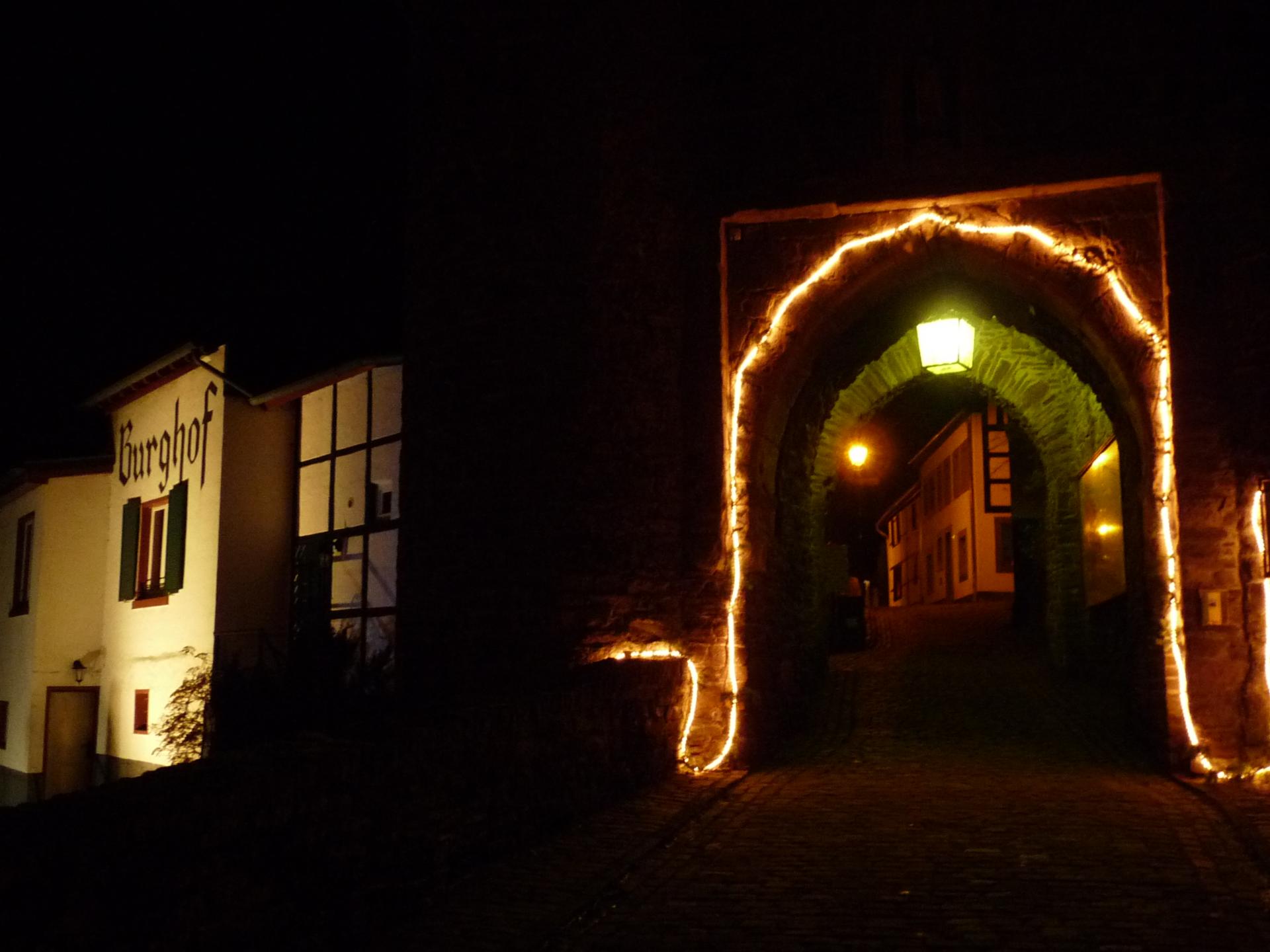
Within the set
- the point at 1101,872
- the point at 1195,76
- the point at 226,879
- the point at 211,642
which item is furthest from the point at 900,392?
the point at 226,879

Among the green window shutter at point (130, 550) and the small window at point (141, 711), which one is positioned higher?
the green window shutter at point (130, 550)

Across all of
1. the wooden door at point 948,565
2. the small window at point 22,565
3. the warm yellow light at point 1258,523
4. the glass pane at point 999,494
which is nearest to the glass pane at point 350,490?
the small window at point 22,565

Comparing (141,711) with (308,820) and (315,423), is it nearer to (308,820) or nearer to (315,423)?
(315,423)

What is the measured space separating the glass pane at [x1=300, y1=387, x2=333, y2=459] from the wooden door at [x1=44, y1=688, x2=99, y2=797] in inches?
199

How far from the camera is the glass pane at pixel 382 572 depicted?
42.8 feet

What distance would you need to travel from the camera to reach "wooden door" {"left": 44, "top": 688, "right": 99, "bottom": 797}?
16.8m

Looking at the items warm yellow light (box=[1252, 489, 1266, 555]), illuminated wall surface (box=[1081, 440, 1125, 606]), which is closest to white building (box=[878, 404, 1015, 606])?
illuminated wall surface (box=[1081, 440, 1125, 606])

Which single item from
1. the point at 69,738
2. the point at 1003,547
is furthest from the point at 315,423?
the point at 1003,547

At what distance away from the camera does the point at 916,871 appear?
6078mm

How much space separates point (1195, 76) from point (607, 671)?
594cm

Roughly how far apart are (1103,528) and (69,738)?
42.5 feet

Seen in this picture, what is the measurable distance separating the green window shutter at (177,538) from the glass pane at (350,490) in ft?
7.08

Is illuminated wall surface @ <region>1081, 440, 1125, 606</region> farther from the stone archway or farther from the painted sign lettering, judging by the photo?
the painted sign lettering

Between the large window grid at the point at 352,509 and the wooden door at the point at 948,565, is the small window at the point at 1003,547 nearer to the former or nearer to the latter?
the wooden door at the point at 948,565
